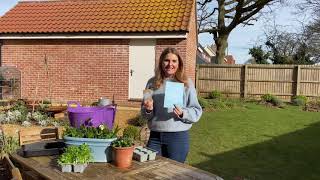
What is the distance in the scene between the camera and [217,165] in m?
6.98

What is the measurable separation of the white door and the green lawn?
2591 millimetres

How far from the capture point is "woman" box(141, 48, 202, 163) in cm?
370

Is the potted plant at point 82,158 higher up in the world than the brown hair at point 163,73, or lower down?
lower down

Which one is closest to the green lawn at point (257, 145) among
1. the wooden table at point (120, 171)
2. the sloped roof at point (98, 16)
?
the wooden table at point (120, 171)

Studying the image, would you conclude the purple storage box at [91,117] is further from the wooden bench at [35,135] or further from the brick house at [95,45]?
the brick house at [95,45]

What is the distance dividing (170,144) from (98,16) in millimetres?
11968

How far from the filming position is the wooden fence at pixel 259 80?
18.9m

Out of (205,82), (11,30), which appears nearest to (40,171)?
(11,30)

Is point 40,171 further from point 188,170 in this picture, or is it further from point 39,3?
point 39,3

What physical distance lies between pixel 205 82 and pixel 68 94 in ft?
25.2

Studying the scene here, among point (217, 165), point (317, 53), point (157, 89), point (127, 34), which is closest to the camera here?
point (157, 89)

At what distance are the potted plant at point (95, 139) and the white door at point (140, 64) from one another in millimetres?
10809

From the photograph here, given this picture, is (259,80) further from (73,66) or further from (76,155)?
(76,155)

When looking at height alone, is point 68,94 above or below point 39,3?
below
